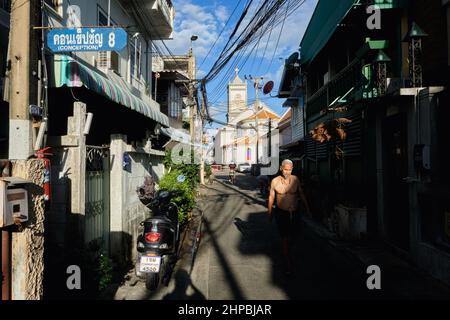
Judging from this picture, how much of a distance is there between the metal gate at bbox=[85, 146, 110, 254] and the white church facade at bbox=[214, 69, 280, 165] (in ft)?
80.1

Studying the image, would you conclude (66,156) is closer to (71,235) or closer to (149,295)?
(71,235)

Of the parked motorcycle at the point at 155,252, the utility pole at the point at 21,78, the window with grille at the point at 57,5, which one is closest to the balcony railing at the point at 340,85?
the parked motorcycle at the point at 155,252

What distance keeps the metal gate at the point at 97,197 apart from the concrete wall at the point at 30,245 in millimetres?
1938

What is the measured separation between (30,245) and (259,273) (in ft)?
12.6

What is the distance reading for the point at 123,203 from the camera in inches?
239

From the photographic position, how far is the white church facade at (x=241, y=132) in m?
47.0

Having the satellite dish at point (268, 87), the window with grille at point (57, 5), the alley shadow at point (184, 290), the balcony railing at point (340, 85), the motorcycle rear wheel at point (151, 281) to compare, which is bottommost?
the alley shadow at point (184, 290)

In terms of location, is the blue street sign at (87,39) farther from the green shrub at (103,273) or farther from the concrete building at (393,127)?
the concrete building at (393,127)

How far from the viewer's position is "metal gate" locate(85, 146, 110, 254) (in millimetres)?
5246

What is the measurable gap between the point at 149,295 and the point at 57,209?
1901 mm

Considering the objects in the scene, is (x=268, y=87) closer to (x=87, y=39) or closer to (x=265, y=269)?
(x=265, y=269)

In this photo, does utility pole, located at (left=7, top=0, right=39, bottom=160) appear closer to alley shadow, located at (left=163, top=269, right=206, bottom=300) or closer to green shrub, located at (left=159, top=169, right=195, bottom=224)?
alley shadow, located at (left=163, top=269, right=206, bottom=300)

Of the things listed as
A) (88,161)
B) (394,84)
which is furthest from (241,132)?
(88,161)
